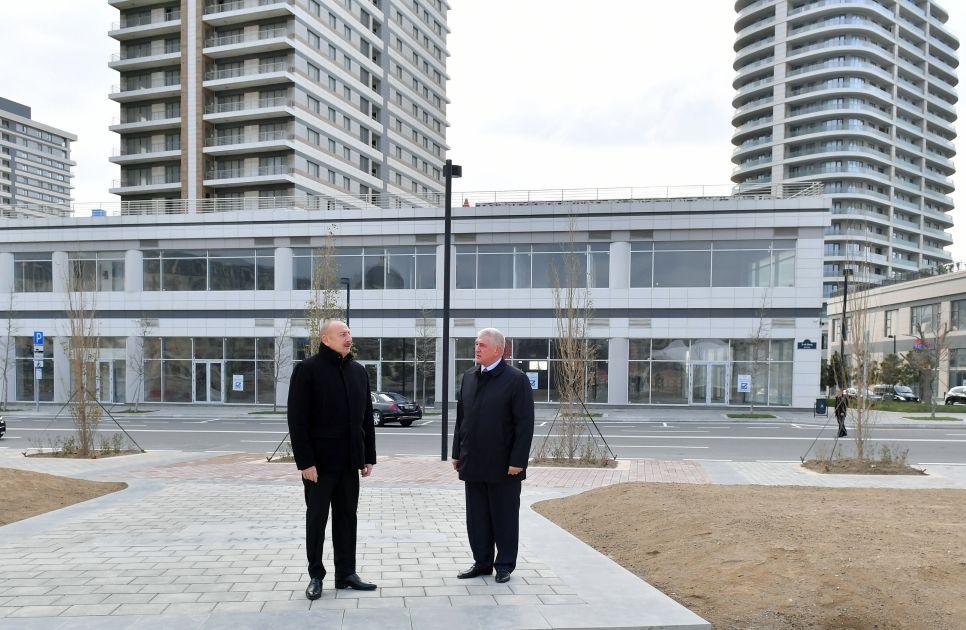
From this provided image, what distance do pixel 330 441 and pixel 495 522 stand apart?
4.75 feet

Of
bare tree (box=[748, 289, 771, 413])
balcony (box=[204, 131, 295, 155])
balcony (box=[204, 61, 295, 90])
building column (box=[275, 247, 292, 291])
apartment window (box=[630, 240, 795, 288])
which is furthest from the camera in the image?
balcony (box=[204, 131, 295, 155])

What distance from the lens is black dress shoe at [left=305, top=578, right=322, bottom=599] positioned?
4.99 meters

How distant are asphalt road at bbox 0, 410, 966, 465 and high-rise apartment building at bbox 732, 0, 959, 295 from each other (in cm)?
6205

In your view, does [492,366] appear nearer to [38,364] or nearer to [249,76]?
[38,364]

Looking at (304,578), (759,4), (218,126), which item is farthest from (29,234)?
(759,4)

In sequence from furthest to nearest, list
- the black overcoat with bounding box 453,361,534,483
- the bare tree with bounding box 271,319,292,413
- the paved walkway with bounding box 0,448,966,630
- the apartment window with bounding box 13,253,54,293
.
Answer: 1. the apartment window with bounding box 13,253,54,293
2. the bare tree with bounding box 271,319,292,413
3. the black overcoat with bounding box 453,361,534,483
4. the paved walkway with bounding box 0,448,966,630

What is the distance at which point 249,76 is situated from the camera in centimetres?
5325

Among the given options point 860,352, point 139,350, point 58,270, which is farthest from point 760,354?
point 58,270

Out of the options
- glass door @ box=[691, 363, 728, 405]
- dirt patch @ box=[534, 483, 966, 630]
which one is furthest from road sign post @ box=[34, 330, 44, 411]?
dirt patch @ box=[534, 483, 966, 630]

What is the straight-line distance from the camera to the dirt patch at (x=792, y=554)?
4.73 meters

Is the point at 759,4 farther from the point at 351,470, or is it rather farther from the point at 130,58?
the point at 351,470

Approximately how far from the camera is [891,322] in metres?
64.6

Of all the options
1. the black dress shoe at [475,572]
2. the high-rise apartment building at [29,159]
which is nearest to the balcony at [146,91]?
the black dress shoe at [475,572]

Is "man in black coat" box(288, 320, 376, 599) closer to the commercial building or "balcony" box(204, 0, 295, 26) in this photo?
the commercial building
